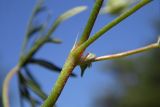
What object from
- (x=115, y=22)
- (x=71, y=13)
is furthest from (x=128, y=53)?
(x=71, y=13)

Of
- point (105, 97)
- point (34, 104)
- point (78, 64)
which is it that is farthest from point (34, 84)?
point (105, 97)

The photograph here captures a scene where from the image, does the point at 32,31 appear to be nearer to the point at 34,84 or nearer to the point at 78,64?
the point at 34,84

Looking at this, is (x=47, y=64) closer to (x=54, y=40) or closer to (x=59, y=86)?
(x=54, y=40)

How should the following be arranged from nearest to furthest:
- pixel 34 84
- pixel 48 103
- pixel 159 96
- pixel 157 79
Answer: pixel 48 103 → pixel 34 84 → pixel 159 96 → pixel 157 79

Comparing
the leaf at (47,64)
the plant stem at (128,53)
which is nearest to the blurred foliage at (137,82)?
the leaf at (47,64)

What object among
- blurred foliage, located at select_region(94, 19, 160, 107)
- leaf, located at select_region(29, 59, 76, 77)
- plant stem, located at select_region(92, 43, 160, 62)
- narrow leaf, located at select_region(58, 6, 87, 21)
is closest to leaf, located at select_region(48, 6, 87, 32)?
narrow leaf, located at select_region(58, 6, 87, 21)

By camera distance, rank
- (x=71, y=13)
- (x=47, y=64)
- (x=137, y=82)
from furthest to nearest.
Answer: (x=137, y=82) < (x=47, y=64) < (x=71, y=13)

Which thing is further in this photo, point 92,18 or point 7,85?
point 7,85

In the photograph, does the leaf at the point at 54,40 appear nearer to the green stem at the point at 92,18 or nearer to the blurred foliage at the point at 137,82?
the green stem at the point at 92,18

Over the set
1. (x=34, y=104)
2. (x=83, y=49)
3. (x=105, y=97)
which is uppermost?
(x=83, y=49)
